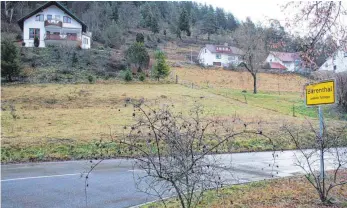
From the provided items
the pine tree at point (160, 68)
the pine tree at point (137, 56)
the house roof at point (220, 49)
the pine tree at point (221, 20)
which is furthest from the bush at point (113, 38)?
the pine tree at point (221, 20)

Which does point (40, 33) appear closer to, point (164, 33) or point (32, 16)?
point (32, 16)

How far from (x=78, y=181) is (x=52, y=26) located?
52.8 metres

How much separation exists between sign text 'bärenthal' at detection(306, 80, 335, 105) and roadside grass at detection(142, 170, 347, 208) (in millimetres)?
1784

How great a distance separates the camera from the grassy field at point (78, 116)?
44.1ft

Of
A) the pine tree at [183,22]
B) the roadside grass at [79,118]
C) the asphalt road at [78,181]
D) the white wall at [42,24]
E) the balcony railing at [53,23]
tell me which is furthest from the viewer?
the pine tree at [183,22]

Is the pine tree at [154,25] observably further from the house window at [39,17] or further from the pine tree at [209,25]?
the house window at [39,17]

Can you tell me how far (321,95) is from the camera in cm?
639

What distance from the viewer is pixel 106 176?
925cm

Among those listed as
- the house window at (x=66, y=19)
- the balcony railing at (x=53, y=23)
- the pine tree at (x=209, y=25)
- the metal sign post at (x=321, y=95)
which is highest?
the pine tree at (x=209, y=25)

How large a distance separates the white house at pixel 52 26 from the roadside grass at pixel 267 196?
5153 centimetres

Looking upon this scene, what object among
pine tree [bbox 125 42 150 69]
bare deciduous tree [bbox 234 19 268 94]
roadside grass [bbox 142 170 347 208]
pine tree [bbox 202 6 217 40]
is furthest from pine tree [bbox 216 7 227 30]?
roadside grass [bbox 142 170 347 208]

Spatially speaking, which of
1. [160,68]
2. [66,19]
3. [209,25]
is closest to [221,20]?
[209,25]

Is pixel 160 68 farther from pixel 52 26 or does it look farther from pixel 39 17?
pixel 39 17

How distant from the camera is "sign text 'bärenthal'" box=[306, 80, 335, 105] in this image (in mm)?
6119
